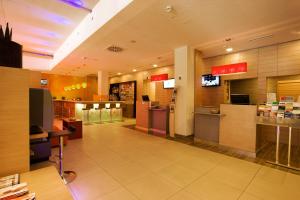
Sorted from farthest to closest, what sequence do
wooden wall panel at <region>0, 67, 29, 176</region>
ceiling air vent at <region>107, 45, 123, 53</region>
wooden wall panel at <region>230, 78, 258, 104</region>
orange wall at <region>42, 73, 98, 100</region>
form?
1. orange wall at <region>42, 73, 98, 100</region>
2. wooden wall panel at <region>230, 78, 258, 104</region>
3. ceiling air vent at <region>107, 45, 123, 53</region>
4. wooden wall panel at <region>0, 67, 29, 176</region>

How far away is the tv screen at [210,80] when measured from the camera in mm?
6540

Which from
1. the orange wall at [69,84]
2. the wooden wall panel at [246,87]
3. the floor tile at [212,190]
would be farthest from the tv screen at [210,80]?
the orange wall at [69,84]

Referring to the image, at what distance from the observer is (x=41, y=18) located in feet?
14.6

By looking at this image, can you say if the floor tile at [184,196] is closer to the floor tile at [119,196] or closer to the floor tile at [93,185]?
the floor tile at [119,196]

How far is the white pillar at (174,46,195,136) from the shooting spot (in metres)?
5.47

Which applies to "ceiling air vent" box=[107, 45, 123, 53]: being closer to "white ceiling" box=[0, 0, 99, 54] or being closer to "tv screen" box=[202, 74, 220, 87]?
"white ceiling" box=[0, 0, 99, 54]

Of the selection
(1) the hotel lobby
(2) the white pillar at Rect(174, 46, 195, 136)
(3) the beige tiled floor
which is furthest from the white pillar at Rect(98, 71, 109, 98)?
(3) the beige tiled floor

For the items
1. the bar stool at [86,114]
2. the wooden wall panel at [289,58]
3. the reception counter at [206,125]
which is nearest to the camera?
the reception counter at [206,125]

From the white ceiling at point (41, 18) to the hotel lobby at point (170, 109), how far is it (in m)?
0.03

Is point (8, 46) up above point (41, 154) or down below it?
above

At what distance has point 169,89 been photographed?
886 cm

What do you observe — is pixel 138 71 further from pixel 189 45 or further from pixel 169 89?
pixel 189 45

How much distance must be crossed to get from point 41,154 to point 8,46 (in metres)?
2.23

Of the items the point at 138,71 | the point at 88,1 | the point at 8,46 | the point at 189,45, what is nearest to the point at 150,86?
the point at 138,71
